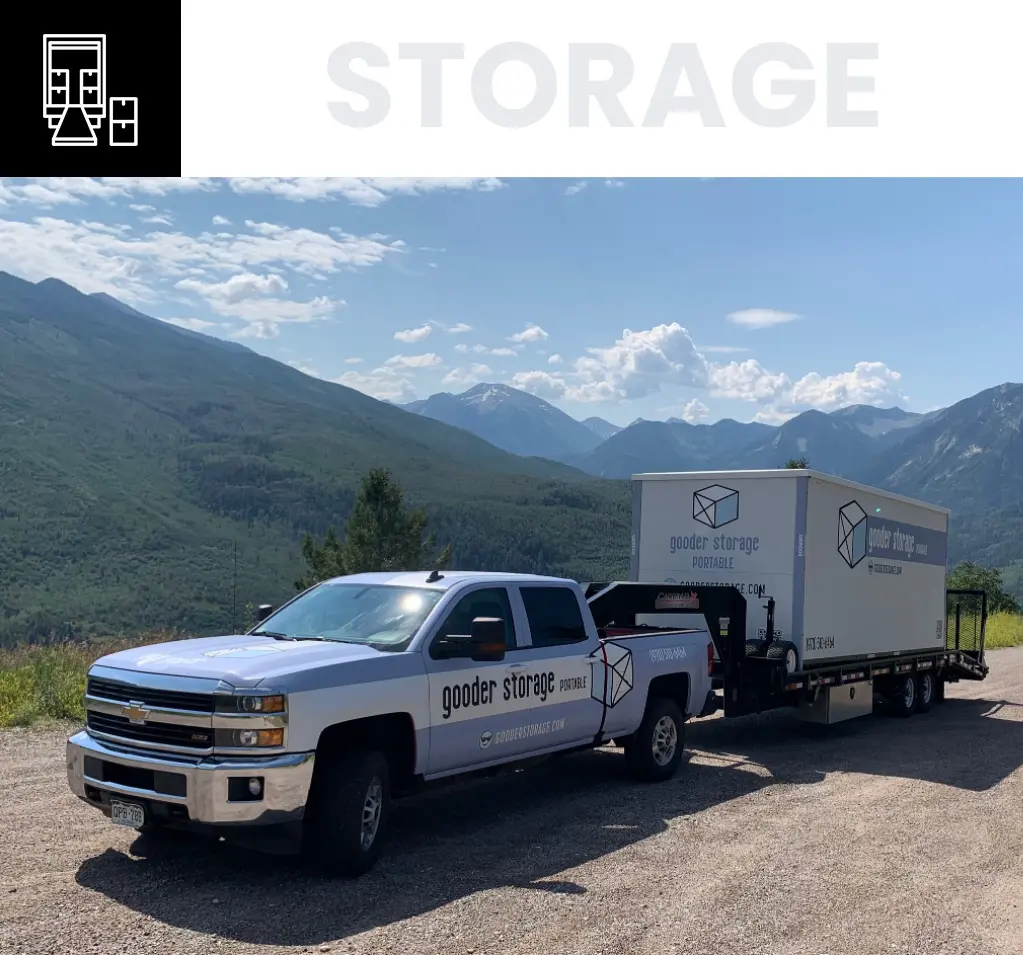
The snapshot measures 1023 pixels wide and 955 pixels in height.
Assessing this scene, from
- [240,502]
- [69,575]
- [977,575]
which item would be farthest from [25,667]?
[240,502]

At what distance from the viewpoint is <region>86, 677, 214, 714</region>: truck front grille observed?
630 centimetres

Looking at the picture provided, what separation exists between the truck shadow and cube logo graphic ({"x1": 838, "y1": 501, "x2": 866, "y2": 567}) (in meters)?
2.32

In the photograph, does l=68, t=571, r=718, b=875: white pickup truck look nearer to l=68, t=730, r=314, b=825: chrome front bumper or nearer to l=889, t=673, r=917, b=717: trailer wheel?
l=68, t=730, r=314, b=825: chrome front bumper

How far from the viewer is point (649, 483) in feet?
46.0

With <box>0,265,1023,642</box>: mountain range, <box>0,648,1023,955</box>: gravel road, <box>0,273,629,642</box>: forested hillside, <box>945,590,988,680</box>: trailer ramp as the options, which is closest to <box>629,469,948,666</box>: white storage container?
<box>945,590,988,680</box>: trailer ramp

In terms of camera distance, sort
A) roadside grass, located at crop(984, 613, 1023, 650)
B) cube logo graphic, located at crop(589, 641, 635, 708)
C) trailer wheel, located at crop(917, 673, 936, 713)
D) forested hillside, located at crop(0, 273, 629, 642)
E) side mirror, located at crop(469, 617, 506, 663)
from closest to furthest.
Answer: side mirror, located at crop(469, 617, 506, 663), cube logo graphic, located at crop(589, 641, 635, 708), trailer wheel, located at crop(917, 673, 936, 713), roadside grass, located at crop(984, 613, 1023, 650), forested hillside, located at crop(0, 273, 629, 642)

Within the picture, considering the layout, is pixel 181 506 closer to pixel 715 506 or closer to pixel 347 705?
pixel 715 506

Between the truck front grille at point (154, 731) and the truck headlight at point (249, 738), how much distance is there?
9 centimetres

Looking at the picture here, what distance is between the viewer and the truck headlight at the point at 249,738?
623cm

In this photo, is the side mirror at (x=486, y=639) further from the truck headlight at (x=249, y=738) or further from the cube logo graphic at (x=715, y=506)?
the cube logo graphic at (x=715, y=506)

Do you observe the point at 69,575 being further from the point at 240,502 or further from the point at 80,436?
the point at 80,436

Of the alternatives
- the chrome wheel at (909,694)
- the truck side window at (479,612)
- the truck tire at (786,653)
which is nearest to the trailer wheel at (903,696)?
the chrome wheel at (909,694)

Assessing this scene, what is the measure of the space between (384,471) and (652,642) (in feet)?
111

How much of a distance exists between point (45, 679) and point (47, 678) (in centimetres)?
3
